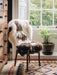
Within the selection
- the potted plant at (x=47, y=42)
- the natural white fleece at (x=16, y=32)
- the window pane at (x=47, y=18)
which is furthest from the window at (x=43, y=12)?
the natural white fleece at (x=16, y=32)

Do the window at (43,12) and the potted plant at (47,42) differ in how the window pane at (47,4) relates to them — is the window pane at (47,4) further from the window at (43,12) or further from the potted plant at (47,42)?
the potted plant at (47,42)

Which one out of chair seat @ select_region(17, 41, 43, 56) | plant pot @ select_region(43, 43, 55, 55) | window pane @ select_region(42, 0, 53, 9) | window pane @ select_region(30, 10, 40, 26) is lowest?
plant pot @ select_region(43, 43, 55, 55)

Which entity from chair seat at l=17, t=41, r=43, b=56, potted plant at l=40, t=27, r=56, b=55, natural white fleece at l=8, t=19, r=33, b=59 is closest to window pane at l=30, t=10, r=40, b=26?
potted plant at l=40, t=27, r=56, b=55

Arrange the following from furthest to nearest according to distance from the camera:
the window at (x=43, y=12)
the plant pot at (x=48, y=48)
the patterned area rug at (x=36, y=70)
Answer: the window at (x=43, y=12), the plant pot at (x=48, y=48), the patterned area rug at (x=36, y=70)

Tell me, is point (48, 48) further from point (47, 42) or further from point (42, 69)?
point (42, 69)

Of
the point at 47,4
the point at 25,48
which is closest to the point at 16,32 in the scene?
the point at 25,48

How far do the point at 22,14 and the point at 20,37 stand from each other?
0.96m

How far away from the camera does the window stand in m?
4.48

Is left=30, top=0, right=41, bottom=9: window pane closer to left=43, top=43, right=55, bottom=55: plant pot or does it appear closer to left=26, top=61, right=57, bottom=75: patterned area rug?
left=43, top=43, right=55, bottom=55: plant pot

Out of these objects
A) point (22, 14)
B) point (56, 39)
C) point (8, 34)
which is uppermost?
point (22, 14)

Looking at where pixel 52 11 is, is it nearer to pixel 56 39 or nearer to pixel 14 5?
pixel 56 39

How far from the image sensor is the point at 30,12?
4504 mm

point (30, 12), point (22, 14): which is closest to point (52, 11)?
point (30, 12)

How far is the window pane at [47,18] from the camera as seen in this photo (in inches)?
178
